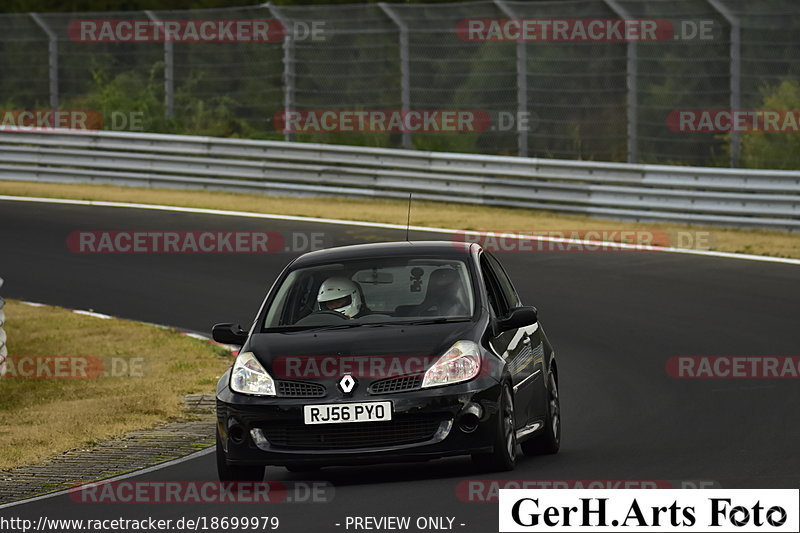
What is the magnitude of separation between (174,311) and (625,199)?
843 centimetres

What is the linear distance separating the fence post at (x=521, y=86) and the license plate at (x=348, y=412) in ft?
57.9

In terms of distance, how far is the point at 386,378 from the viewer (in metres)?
9.66

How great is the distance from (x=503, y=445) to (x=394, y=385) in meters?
0.73

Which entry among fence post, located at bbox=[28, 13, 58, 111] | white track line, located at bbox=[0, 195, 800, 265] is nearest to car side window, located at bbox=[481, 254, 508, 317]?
white track line, located at bbox=[0, 195, 800, 265]

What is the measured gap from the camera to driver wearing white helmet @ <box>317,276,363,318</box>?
1076 centimetres

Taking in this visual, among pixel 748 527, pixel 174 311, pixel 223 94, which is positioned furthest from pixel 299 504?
pixel 223 94

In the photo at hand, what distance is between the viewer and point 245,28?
29719 mm

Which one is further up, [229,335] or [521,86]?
[521,86]

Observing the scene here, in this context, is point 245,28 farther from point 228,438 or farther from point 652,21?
point 228,438

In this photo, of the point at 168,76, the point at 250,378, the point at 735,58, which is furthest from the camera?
the point at 168,76

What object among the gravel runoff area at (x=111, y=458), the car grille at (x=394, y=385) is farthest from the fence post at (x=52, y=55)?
the car grille at (x=394, y=385)

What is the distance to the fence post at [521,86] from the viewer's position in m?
26.7

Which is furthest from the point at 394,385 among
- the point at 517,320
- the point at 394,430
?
the point at 517,320

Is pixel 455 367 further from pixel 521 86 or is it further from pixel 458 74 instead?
pixel 458 74
